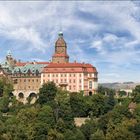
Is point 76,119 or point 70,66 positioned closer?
point 76,119

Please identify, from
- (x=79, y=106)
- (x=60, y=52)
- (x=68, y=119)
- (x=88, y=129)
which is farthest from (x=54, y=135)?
(x=60, y=52)

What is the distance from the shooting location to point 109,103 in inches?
2763

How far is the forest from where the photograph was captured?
5088 cm

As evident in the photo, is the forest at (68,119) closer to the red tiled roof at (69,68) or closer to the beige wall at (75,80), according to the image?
the beige wall at (75,80)

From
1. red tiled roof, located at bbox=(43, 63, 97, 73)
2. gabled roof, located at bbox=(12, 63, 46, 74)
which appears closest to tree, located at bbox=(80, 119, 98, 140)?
red tiled roof, located at bbox=(43, 63, 97, 73)

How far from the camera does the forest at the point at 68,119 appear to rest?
5088 centimetres

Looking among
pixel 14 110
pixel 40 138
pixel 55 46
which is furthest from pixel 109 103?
pixel 55 46

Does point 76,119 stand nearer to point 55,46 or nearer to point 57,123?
point 57,123

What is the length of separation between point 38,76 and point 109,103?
83.8 ft

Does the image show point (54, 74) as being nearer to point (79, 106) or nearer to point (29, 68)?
point (29, 68)

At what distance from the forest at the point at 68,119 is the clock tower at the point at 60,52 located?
2140cm

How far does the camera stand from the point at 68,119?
60.0 meters

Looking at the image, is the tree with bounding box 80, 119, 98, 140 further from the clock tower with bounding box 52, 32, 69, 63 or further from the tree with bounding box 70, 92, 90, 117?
the clock tower with bounding box 52, 32, 69, 63

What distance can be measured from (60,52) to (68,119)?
130 feet
